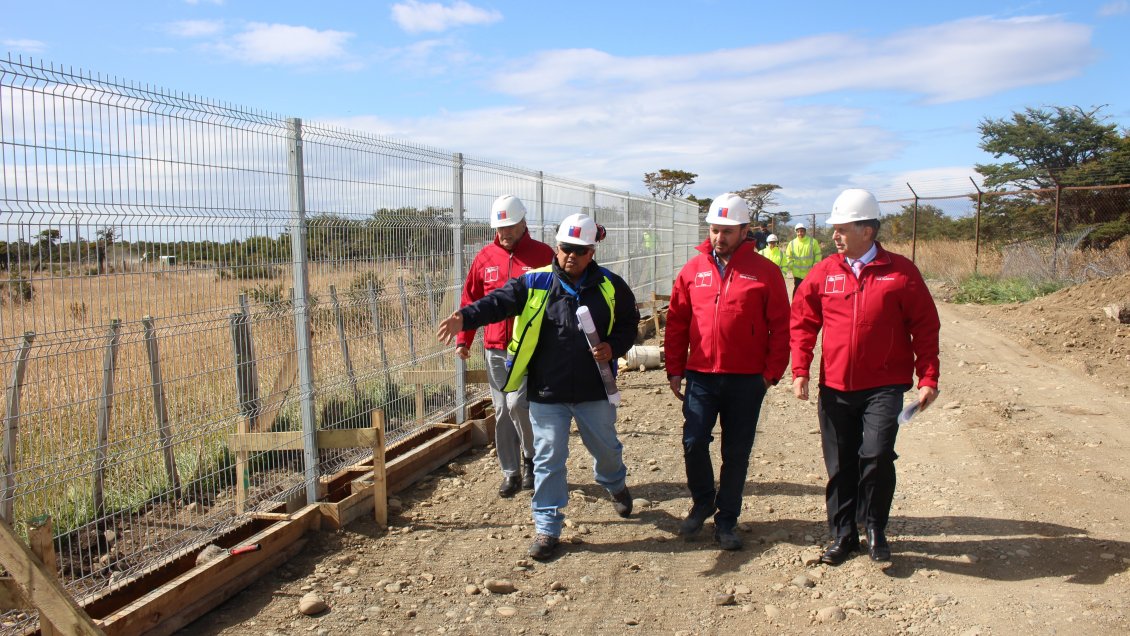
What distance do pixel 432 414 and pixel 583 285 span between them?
270cm

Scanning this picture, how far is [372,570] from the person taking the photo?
515cm

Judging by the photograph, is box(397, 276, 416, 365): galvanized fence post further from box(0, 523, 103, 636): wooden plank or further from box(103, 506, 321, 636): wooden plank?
box(0, 523, 103, 636): wooden plank

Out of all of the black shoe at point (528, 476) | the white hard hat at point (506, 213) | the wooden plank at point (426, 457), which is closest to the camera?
the white hard hat at point (506, 213)

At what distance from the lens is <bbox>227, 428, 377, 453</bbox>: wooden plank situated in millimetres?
5090

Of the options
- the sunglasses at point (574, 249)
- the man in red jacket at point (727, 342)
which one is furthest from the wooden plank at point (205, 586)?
the man in red jacket at point (727, 342)

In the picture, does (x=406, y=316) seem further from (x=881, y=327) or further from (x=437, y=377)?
(x=881, y=327)

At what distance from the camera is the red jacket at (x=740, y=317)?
5.19m

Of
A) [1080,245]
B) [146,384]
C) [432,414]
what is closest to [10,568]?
[146,384]

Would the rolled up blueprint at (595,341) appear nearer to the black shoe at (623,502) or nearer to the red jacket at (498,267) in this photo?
the black shoe at (623,502)

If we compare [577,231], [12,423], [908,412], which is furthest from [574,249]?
[12,423]

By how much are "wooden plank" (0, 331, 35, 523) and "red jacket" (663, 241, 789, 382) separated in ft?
11.2

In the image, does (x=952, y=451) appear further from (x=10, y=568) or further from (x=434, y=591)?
(x=10, y=568)

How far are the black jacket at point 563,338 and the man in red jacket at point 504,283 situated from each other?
87 cm

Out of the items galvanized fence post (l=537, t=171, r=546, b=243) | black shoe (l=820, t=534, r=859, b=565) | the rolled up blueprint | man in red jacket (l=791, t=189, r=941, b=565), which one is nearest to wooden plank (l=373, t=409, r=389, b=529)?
the rolled up blueprint
